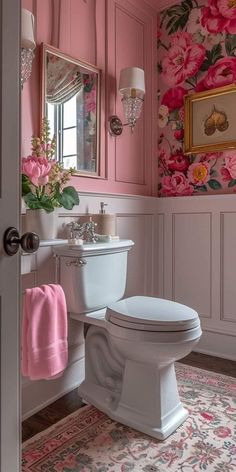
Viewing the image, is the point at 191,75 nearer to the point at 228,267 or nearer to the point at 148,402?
the point at 228,267

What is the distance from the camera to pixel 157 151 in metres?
2.67

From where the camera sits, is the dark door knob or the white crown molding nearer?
the dark door knob

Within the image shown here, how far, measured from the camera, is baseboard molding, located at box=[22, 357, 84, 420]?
1.66 m

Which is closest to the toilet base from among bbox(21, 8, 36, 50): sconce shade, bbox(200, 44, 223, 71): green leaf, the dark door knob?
the dark door knob

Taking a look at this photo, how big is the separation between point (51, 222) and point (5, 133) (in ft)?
3.06

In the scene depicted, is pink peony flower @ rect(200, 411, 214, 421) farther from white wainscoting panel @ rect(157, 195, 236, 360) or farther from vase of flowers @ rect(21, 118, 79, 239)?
vase of flowers @ rect(21, 118, 79, 239)

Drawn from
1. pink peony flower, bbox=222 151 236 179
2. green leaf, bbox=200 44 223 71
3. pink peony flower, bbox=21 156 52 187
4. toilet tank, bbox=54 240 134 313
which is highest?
green leaf, bbox=200 44 223 71

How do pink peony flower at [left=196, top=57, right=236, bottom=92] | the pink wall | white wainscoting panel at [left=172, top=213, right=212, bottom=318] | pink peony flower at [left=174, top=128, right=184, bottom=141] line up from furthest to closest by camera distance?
1. pink peony flower at [left=174, top=128, right=184, bottom=141]
2. white wainscoting panel at [left=172, top=213, right=212, bottom=318]
3. pink peony flower at [left=196, top=57, right=236, bottom=92]
4. the pink wall

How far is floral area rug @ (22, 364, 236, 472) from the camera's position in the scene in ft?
4.36

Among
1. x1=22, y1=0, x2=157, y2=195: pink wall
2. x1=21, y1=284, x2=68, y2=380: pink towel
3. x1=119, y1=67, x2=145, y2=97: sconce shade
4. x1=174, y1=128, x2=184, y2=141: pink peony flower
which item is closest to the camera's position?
x1=21, y1=284, x2=68, y2=380: pink towel

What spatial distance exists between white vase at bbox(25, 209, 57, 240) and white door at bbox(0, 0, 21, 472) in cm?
83

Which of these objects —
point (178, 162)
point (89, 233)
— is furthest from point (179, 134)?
point (89, 233)

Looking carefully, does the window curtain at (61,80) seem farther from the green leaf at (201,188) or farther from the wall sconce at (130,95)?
the green leaf at (201,188)

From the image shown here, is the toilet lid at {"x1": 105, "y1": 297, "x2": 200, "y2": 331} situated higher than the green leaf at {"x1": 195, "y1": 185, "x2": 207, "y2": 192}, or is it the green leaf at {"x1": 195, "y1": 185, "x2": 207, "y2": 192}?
the green leaf at {"x1": 195, "y1": 185, "x2": 207, "y2": 192}
